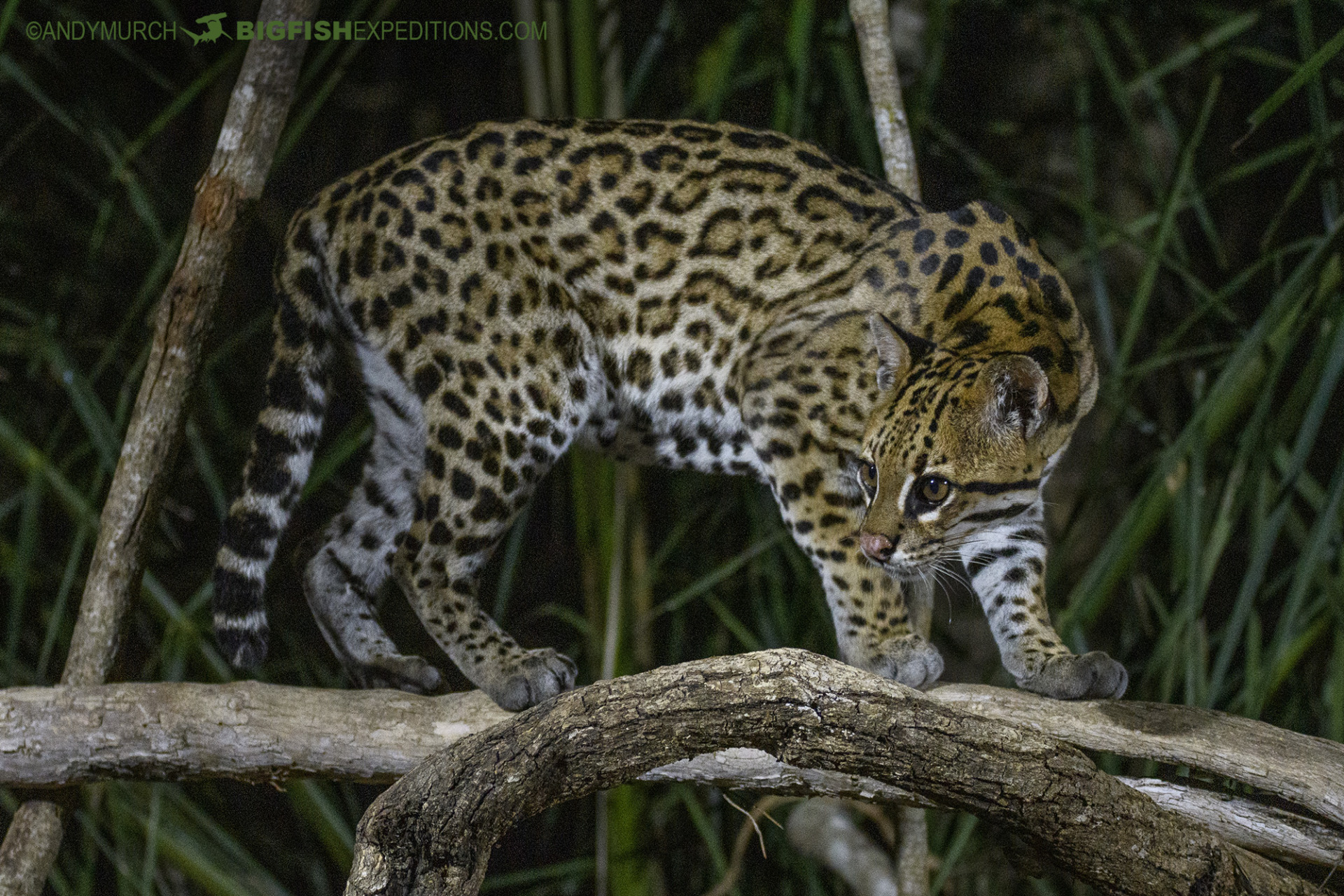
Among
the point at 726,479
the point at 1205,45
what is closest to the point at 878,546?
the point at 726,479

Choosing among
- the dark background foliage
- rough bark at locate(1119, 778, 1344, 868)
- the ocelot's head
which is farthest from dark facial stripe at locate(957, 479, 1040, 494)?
the dark background foliage

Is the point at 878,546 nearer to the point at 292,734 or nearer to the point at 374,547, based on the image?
the point at 292,734

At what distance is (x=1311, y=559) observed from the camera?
10.3ft

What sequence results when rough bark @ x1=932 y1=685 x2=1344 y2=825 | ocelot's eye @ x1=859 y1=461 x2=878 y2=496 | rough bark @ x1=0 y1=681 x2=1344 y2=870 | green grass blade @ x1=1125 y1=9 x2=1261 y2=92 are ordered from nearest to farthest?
rough bark @ x1=932 y1=685 x2=1344 y2=825
rough bark @ x1=0 y1=681 x2=1344 y2=870
ocelot's eye @ x1=859 y1=461 x2=878 y2=496
green grass blade @ x1=1125 y1=9 x2=1261 y2=92

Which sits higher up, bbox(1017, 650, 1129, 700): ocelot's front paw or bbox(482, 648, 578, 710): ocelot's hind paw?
bbox(1017, 650, 1129, 700): ocelot's front paw

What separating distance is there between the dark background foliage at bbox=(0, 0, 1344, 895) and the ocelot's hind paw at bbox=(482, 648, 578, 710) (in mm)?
702

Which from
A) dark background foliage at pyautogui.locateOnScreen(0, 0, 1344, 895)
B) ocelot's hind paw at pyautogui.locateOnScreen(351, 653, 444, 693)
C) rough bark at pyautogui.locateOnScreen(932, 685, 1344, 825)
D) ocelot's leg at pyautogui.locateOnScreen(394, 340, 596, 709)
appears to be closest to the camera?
rough bark at pyautogui.locateOnScreen(932, 685, 1344, 825)

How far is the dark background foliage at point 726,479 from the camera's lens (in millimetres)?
3537

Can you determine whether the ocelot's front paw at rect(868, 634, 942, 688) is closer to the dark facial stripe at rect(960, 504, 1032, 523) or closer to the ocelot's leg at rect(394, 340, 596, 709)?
the dark facial stripe at rect(960, 504, 1032, 523)

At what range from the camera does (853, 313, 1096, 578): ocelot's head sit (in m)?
2.72

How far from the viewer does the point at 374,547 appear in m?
3.52

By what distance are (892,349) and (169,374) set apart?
168 cm

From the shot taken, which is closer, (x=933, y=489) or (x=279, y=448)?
(x=933, y=489)

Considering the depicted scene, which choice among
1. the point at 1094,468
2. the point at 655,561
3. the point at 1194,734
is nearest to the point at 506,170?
the point at 655,561
